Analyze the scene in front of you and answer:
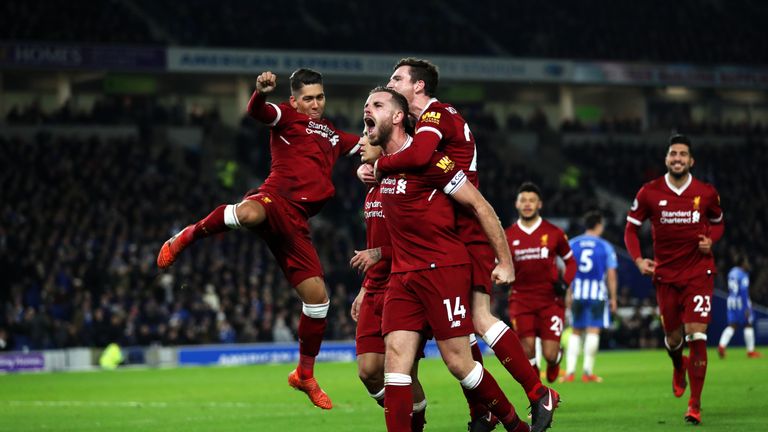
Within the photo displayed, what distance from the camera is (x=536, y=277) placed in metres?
15.1

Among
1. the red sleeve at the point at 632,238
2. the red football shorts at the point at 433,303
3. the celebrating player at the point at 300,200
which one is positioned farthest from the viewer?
the red sleeve at the point at 632,238

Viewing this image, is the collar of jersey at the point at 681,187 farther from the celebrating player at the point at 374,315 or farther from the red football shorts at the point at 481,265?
the red football shorts at the point at 481,265

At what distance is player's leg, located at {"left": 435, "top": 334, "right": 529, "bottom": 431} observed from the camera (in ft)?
27.4

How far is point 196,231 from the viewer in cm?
1020

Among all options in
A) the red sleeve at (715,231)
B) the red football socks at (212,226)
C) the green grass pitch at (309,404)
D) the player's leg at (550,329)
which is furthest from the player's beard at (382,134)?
the player's leg at (550,329)

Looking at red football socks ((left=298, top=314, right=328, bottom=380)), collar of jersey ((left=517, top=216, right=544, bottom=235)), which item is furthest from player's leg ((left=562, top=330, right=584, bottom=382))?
red football socks ((left=298, top=314, right=328, bottom=380))

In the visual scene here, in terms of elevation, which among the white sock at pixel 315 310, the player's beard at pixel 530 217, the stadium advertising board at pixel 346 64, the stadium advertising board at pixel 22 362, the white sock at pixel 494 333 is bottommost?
the stadium advertising board at pixel 22 362

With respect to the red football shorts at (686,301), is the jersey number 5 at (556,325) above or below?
below

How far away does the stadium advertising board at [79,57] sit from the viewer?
41688 millimetres

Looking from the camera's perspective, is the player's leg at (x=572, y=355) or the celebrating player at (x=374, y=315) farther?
the player's leg at (x=572, y=355)

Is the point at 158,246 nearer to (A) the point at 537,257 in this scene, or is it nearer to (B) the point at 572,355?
(B) the point at 572,355

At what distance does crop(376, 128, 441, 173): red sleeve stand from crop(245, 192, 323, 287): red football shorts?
2.11 m

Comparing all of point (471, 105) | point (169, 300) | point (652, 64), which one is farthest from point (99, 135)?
point (652, 64)

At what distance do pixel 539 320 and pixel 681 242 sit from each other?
294cm
